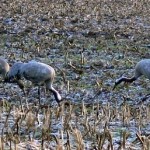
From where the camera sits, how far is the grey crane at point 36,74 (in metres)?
8.38

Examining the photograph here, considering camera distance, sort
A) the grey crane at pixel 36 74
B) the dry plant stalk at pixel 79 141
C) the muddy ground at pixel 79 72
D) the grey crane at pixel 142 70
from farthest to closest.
Answer: 1. the grey crane at pixel 142 70
2. the grey crane at pixel 36 74
3. the muddy ground at pixel 79 72
4. the dry plant stalk at pixel 79 141

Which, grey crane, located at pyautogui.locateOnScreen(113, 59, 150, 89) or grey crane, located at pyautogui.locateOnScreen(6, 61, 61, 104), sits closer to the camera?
grey crane, located at pyautogui.locateOnScreen(6, 61, 61, 104)

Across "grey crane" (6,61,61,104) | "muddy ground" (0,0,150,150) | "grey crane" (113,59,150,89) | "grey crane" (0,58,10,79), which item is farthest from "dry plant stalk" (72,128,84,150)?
"grey crane" (0,58,10,79)

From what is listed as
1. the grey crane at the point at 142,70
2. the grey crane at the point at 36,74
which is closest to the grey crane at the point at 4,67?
the grey crane at the point at 36,74

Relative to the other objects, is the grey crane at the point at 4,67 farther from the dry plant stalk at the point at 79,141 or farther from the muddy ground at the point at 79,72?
the dry plant stalk at the point at 79,141

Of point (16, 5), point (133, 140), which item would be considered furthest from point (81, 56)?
point (16, 5)

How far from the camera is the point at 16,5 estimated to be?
65.0ft

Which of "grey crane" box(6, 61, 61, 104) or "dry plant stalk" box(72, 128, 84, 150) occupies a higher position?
"dry plant stalk" box(72, 128, 84, 150)

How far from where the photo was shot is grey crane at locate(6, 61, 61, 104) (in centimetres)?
838

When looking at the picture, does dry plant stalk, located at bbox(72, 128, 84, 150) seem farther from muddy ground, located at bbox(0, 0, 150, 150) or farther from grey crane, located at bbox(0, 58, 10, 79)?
grey crane, located at bbox(0, 58, 10, 79)

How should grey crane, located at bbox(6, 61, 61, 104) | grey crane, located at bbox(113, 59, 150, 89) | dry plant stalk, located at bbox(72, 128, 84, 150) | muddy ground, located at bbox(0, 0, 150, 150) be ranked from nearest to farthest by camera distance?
1. dry plant stalk, located at bbox(72, 128, 84, 150)
2. muddy ground, located at bbox(0, 0, 150, 150)
3. grey crane, located at bbox(6, 61, 61, 104)
4. grey crane, located at bbox(113, 59, 150, 89)

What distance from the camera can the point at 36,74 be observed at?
841 centimetres

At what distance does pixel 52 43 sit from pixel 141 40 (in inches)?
95.3

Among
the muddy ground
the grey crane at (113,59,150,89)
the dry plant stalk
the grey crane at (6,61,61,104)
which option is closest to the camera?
the dry plant stalk
